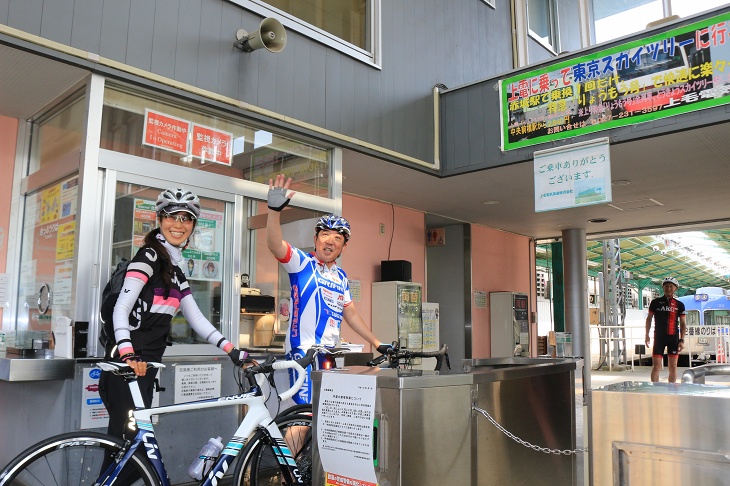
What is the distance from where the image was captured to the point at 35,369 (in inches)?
128

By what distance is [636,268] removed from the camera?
78.2 ft

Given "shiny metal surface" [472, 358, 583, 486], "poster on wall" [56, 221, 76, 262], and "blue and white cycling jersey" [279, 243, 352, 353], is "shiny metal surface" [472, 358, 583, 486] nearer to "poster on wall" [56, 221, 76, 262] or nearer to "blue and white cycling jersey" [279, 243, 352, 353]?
"blue and white cycling jersey" [279, 243, 352, 353]

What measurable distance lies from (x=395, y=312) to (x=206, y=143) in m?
3.56

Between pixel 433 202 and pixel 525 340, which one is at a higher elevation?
pixel 433 202

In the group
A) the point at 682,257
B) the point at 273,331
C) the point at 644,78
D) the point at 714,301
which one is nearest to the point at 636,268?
the point at 682,257

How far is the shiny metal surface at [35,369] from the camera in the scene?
3.20m

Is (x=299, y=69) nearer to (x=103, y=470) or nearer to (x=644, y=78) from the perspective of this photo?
(x=644, y=78)

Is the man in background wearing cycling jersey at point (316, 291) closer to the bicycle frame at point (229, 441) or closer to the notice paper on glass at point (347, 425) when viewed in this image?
the bicycle frame at point (229, 441)

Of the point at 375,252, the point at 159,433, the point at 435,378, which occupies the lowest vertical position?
the point at 159,433

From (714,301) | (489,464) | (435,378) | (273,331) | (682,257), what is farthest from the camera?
(682,257)

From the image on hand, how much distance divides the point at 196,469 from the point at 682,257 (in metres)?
22.3

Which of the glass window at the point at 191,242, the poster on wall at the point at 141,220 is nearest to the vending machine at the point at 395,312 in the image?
the glass window at the point at 191,242

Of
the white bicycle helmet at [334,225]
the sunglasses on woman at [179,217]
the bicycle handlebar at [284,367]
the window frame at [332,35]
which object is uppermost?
the window frame at [332,35]

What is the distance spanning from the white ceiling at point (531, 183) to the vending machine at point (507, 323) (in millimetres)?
1120
